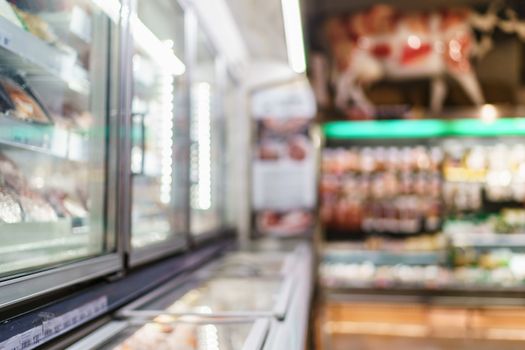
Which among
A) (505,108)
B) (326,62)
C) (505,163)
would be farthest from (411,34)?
(505,163)

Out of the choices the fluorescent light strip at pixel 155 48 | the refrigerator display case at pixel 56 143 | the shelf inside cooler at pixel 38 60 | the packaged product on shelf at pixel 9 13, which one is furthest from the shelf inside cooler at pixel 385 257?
the packaged product on shelf at pixel 9 13

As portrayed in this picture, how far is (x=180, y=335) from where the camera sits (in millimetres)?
1685

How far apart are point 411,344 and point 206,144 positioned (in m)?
2.40

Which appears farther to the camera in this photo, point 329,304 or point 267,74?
point 267,74

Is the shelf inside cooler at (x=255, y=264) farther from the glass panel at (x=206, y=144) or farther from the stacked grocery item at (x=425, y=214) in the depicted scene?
the stacked grocery item at (x=425, y=214)

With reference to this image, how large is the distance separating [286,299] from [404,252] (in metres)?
2.99

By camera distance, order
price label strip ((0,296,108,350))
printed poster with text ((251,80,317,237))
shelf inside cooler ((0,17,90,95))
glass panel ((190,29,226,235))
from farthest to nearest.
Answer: printed poster with text ((251,80,317,237))
glass panel ((190,29,226,235))
shelf inside cooler ((0,17,90,95))
price label strip ((0,296,108,350))

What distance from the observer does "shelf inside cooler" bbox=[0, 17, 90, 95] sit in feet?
5.12

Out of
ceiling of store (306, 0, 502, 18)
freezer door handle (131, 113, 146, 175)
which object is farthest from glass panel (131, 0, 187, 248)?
ceiling of store (306, 0, 502, 18)

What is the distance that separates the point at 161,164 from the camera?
303cm

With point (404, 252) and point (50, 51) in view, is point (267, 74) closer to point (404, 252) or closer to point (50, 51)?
point (404, 252)

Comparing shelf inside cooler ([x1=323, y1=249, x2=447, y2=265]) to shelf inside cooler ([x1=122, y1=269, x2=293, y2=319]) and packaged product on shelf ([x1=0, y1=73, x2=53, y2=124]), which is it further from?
packaged product on shelf ([x1=0, y1=73, x2=53, y2=124])

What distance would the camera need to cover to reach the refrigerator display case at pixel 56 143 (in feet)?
5.40

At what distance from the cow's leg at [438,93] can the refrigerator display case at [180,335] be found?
11.2ft
